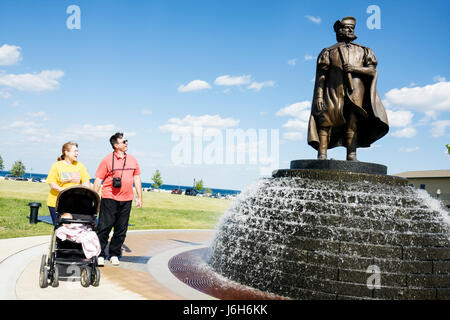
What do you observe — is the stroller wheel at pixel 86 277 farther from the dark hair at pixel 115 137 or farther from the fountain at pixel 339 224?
the dark hair at pixel 115 137

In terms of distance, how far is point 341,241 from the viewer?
541cm

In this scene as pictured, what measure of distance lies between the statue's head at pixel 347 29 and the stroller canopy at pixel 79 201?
6032 millimetres

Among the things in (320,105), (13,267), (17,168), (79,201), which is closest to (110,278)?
(79,201)

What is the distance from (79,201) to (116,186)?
729mm

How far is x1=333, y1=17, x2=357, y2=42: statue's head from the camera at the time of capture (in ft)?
24.7

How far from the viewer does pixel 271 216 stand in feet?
20.5

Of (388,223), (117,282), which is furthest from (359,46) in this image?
(117,282)

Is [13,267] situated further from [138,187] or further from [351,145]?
[351,145]

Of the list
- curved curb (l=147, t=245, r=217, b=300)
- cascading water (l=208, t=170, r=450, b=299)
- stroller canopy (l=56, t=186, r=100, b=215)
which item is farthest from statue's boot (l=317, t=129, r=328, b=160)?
stroller canopy (l=56, t=186, r=100, b=215)

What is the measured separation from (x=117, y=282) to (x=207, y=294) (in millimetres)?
1529

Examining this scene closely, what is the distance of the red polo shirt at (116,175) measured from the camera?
6.53 metres

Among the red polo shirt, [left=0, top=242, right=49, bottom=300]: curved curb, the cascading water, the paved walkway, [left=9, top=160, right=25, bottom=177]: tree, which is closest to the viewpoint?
[left=0, top=242, right=49, bottom=300]: curved curb

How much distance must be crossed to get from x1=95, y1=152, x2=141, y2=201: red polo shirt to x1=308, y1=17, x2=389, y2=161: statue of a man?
4.03 m

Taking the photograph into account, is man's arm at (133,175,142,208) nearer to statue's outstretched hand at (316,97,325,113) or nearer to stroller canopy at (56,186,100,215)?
stroller canopy at (56,186,100,215)
